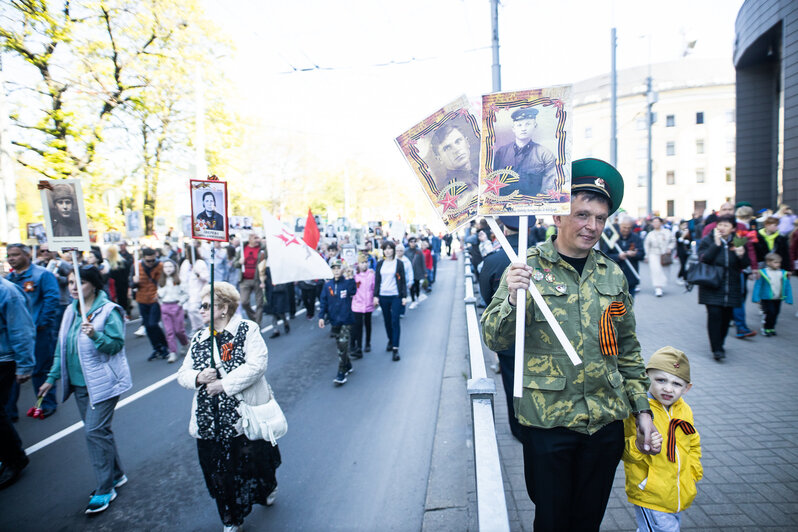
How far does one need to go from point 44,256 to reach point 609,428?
10.7 metres

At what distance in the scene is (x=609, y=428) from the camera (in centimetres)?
217

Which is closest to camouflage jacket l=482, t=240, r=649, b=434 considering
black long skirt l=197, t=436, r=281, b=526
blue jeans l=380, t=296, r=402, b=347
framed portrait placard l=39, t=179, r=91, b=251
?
black long skirt l=197, t=436, r=281, b=526

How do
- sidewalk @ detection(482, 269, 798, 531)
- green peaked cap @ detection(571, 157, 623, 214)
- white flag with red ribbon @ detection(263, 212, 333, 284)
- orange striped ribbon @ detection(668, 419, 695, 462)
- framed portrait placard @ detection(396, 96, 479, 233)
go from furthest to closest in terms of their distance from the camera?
white flag with red ribbon @ detection(263, 212, 333, 284) < sidewalk @ detection(482, 269, 798, 531) < orange striped ribbon @ detection(668, 419, 695, 462) < framed portrait placard @ detection(396, 96, 479, 233) < green peaked cap @ detection(571, 157, 623, 214)

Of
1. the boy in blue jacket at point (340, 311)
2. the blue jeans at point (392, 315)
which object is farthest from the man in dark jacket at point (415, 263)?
the boy in blue jacket at point (340, 311)

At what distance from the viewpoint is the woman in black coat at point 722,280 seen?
19.8 ft

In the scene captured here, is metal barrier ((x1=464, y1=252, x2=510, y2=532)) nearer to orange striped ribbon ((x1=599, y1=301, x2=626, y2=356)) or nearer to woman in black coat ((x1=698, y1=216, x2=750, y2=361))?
orange striped ribbon ((x1=599, y1=301, x2=626, y2=356))

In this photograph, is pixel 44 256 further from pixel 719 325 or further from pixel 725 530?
pixel 719 325

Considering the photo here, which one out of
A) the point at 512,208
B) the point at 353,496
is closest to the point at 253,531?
the point at 353,496

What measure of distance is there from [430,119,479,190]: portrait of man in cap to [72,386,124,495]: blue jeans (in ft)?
11.9

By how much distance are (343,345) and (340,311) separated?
0.57 metres

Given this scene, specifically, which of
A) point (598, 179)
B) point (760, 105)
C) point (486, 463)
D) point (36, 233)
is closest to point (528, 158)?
point (598, 179)

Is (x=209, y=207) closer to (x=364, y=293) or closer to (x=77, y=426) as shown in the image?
(x=77, y=426)

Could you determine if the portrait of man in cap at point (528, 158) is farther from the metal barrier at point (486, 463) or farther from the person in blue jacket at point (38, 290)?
the person in blue jacket at point (38, 290)

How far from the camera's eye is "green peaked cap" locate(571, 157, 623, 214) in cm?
223
